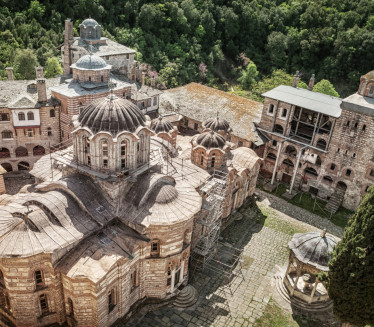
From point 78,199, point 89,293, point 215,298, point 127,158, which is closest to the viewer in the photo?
point 89,293

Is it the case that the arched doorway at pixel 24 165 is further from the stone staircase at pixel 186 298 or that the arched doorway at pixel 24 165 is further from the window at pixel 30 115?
the stone staircase at pixel 186 298

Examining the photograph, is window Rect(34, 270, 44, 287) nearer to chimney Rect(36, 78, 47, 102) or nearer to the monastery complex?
the monastery complex

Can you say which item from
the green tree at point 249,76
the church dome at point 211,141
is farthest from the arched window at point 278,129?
the green tree at point 249,76

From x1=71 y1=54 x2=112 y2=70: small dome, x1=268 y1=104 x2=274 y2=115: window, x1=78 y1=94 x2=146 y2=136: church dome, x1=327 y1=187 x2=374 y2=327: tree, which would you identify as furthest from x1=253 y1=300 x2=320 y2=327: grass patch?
x1=71 y1=54 x2=112 y2=70: small dome

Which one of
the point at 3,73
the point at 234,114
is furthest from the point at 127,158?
the point at 3,73

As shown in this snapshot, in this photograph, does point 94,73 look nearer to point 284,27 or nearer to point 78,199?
point 78,199

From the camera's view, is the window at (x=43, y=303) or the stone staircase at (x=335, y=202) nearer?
the window at (x=43, y=303)

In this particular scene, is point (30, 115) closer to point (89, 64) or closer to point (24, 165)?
point (24, 165)
